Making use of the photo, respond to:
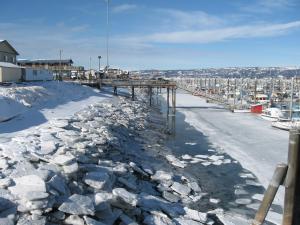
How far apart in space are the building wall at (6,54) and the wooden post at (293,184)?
45.3 m

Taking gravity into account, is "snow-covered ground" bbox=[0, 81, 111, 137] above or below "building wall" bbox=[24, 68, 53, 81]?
below

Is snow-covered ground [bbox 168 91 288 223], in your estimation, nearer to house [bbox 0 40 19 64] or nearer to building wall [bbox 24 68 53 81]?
building wall [bbox 24 68 53 81]

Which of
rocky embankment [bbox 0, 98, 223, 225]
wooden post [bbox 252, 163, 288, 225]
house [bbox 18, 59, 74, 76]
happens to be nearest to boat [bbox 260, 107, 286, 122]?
rocky embankment [bbox 0, 98, 223, 225]

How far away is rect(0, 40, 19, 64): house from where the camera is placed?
159 feet

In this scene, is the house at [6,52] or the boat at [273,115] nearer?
the house at [6,52]

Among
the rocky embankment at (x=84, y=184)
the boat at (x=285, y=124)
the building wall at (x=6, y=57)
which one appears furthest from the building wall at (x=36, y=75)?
the boat at (x=285, y=124)

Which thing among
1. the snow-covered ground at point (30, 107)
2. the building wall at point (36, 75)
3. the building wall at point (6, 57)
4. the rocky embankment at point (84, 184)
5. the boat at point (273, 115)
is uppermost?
the building wall at point (6, 57)

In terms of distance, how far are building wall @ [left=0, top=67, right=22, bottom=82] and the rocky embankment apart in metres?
18.9

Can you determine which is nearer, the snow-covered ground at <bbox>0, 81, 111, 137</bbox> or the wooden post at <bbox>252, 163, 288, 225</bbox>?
the wooden post at <bbox>252, 163, 288, 225</bbox>

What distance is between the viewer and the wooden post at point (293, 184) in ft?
26.4

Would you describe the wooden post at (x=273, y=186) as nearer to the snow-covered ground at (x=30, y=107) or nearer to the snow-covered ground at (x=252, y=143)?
the snow-covered ground at (x=252, y=143)

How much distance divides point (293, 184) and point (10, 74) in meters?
36.7

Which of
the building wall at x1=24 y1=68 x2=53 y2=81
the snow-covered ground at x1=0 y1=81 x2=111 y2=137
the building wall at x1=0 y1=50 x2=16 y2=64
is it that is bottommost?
the snow-covered ground at x1=0 y1=81 x2=111 y2=137

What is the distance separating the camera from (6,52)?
4988cm
